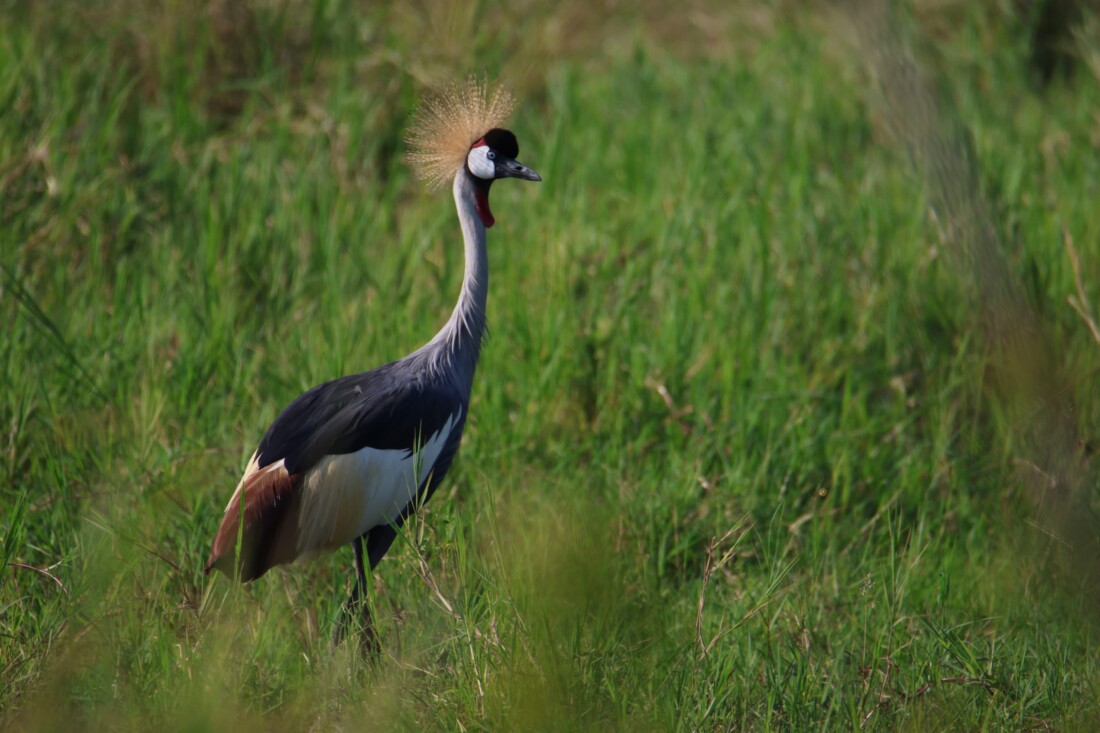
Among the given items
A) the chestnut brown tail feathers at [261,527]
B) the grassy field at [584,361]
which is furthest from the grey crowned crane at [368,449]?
the grassy field at [584,361]

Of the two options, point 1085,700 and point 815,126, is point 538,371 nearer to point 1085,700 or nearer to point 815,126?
point 1085,700

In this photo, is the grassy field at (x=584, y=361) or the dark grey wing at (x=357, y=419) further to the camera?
the dark grey wing at (x=357, y=419)

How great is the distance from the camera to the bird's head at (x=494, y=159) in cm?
293

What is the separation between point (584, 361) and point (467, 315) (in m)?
0.81

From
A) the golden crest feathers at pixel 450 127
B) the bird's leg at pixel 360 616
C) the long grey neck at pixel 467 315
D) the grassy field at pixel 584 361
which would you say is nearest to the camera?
the grassy field at pixel 584 361

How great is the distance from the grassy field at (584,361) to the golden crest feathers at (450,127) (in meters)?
0.78

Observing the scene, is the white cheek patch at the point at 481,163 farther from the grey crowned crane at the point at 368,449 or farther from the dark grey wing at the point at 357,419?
the dark grey wing at the point at 357,419

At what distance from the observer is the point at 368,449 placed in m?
2.75

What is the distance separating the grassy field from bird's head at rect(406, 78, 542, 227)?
2.51 ft

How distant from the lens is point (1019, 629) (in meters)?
2.72

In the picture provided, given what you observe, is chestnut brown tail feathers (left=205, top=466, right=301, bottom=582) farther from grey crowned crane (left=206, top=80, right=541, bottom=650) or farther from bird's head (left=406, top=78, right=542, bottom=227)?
bird's head (left=406, top=78, right=542, bottom=227)

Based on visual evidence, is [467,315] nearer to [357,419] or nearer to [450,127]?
[357,419]

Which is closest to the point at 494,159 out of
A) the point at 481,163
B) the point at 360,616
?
the point at 481,163

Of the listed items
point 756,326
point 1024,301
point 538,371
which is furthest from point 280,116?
point 1024,301
